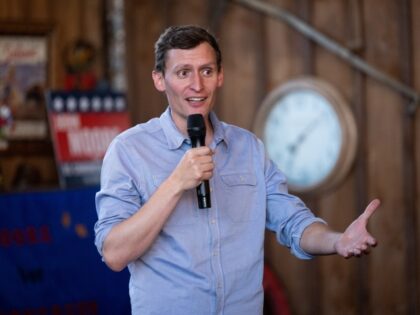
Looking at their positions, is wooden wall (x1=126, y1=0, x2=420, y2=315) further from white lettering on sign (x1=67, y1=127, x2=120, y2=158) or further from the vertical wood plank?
white lettering on sign (x1=67, y1=127, x2=120, y2=158)

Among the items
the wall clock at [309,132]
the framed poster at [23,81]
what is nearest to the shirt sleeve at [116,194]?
the wall clock at [309,132]

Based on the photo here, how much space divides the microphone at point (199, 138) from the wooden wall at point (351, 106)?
229cm

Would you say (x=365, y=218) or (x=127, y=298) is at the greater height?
(x=365, y=218)

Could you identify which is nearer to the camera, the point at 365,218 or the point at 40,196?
the point at 365,218

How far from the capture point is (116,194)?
80.5 inches

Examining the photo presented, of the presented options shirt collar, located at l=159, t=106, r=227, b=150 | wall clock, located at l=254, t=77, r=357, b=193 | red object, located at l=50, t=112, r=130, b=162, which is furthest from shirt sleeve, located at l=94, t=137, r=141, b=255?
red object, located at l=50, t=112, r=130, b=162

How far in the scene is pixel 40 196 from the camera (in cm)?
410

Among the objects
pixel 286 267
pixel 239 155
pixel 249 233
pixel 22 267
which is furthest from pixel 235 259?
pixel 286 267

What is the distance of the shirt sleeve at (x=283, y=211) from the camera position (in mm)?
2248

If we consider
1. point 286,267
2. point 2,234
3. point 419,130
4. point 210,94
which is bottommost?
point 286,267

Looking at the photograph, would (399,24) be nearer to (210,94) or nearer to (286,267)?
(286,267)

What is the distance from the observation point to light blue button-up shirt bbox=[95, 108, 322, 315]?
2061mm

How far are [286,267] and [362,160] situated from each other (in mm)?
772

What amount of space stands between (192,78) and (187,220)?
1.20 ft
